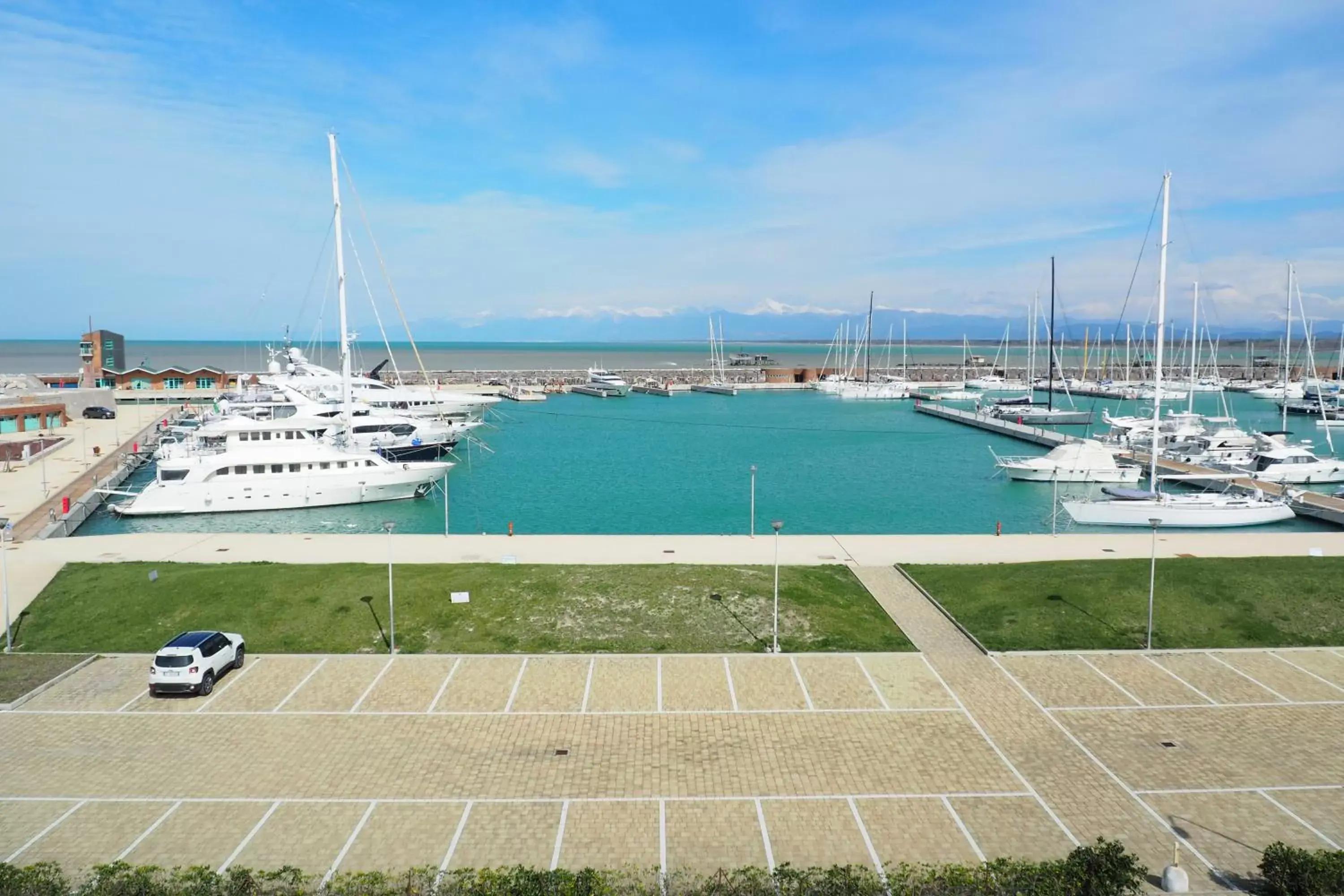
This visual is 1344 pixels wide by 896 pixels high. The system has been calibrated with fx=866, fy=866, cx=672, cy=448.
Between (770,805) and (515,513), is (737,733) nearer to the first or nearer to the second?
(770,805)

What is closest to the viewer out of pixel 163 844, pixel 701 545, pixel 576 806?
pixel 163 844

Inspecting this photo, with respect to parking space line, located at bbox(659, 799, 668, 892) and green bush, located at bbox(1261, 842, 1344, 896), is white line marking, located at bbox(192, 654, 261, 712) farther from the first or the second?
green bush, located at bbox(1261, 842, 1344, 896)

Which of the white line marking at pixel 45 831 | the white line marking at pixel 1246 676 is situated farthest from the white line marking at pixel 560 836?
the white line marking at pixel 1246 676

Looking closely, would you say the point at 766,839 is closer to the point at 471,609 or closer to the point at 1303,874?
the point at 1303,874

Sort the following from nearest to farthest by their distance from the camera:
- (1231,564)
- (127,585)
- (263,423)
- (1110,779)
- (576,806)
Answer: (576,806) < (1110,779) < (127,585) < (1231,564) < (263,423)

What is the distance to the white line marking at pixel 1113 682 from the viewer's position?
1955cm

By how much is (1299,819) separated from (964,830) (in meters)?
5.76

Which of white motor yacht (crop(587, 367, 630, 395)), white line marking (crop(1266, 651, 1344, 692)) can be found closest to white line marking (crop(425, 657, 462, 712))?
white line marking (crop(1266, 651, 1344, 692))

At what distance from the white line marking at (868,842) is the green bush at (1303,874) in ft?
17.5

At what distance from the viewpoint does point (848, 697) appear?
19.5 metres

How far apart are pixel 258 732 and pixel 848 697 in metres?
12.6

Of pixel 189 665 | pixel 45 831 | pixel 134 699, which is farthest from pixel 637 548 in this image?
pixel 45 831

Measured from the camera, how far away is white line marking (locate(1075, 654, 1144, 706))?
19547mm

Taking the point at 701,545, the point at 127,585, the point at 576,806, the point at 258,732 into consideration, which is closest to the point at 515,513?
the point at 701,545
